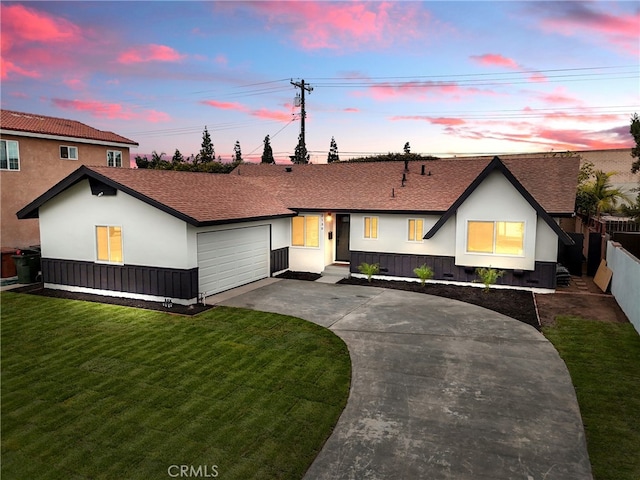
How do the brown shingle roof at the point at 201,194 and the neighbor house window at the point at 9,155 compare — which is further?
the neighbor house window at the point at 9,155

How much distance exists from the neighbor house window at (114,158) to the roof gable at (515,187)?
70.8ft

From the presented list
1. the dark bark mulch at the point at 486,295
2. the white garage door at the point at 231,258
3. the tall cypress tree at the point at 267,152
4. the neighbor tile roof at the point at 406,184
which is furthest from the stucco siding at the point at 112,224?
the tall cypress tree at the point at 267,152

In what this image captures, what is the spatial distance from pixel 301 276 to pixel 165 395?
11.5 m

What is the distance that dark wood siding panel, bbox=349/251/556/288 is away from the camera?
1516cm

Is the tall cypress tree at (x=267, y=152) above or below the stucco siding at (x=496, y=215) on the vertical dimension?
above

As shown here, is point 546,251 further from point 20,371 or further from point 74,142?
point 74,142

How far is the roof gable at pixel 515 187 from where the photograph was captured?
564 inches

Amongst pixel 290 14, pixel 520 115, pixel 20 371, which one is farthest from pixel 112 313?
pixel 520 115

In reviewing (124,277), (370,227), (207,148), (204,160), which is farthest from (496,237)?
(207,148)

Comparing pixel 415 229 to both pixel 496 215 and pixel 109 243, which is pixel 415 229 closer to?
pixel 496 215

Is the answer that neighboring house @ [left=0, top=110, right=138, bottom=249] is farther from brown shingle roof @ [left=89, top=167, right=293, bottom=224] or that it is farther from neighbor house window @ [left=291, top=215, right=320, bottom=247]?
neighbor house window @ [left=291, top=215, right=320, bottom=247]

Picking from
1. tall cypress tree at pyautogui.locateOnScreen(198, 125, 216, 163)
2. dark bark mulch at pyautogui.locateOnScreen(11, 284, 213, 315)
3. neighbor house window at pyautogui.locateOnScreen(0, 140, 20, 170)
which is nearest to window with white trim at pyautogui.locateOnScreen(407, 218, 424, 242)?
dark bark mulch at pyautogui.locateOnScreen(11, 284, 213, 315)

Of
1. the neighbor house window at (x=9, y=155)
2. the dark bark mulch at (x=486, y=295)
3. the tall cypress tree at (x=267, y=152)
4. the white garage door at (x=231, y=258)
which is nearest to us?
the dark bark mulch at (x=486, y=295)

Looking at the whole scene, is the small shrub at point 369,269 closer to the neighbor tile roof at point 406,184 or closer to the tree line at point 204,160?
the neighbor tile roof at point 406,184
